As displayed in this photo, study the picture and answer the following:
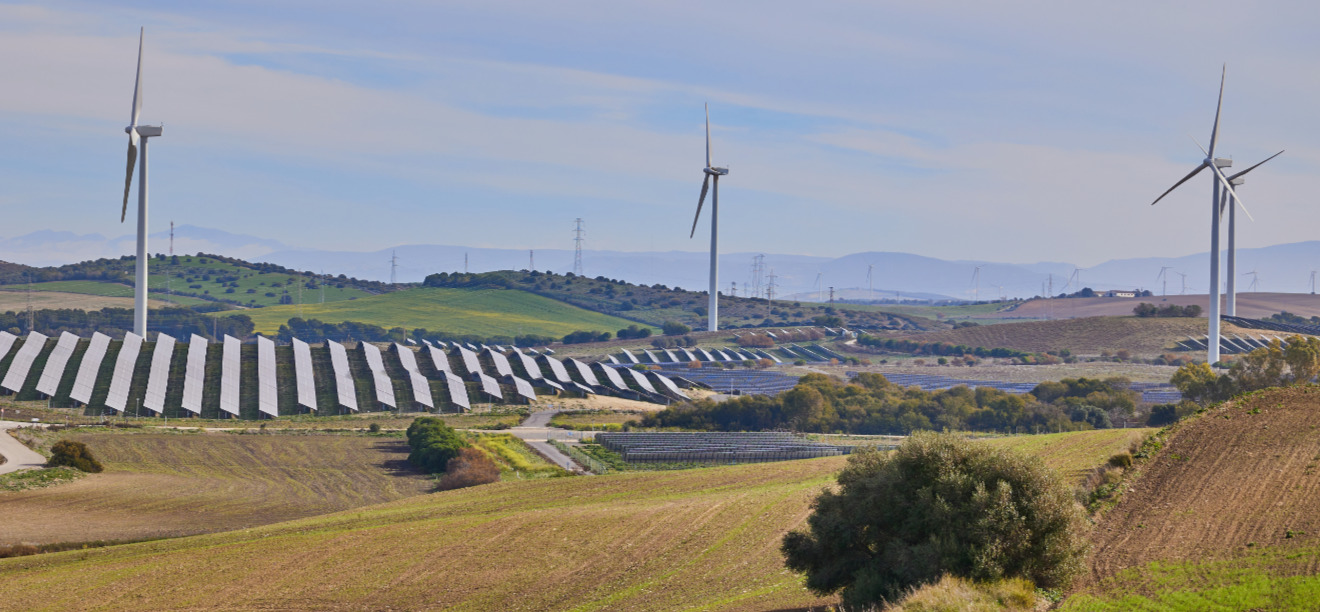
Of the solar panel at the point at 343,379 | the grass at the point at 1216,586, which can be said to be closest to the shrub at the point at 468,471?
the solar panel at the point at 343,379

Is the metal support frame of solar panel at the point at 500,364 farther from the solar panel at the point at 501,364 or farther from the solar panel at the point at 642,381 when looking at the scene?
the solar panel at the point at 642,381

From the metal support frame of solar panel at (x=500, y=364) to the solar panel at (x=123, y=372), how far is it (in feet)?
113

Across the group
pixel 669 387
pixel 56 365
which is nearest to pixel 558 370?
pixel 669 387

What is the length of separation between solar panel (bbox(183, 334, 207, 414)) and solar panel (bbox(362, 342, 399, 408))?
15.2m

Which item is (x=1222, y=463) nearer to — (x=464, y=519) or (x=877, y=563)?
(x=877, y=563)

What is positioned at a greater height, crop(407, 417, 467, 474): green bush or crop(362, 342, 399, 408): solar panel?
crop(362, 342, 399, 408): solar panel

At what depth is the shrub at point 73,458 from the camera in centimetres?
6675

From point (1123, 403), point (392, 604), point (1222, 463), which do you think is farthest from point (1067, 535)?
point (1123, 403)

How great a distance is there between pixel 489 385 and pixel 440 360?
1028 centimetres

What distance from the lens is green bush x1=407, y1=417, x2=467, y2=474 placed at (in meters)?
72.2

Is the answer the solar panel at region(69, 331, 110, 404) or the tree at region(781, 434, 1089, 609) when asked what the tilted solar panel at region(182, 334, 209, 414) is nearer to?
the solar panel at region(69, 331, 110, 404)

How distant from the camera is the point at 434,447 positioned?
72812mm

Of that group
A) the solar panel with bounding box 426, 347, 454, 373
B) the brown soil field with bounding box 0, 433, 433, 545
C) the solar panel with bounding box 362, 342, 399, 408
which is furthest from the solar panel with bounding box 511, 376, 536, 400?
the brown soil field with bounding box 0, 433, 433, 545

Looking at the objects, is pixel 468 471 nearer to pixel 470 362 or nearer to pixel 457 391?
pixel 457 391
